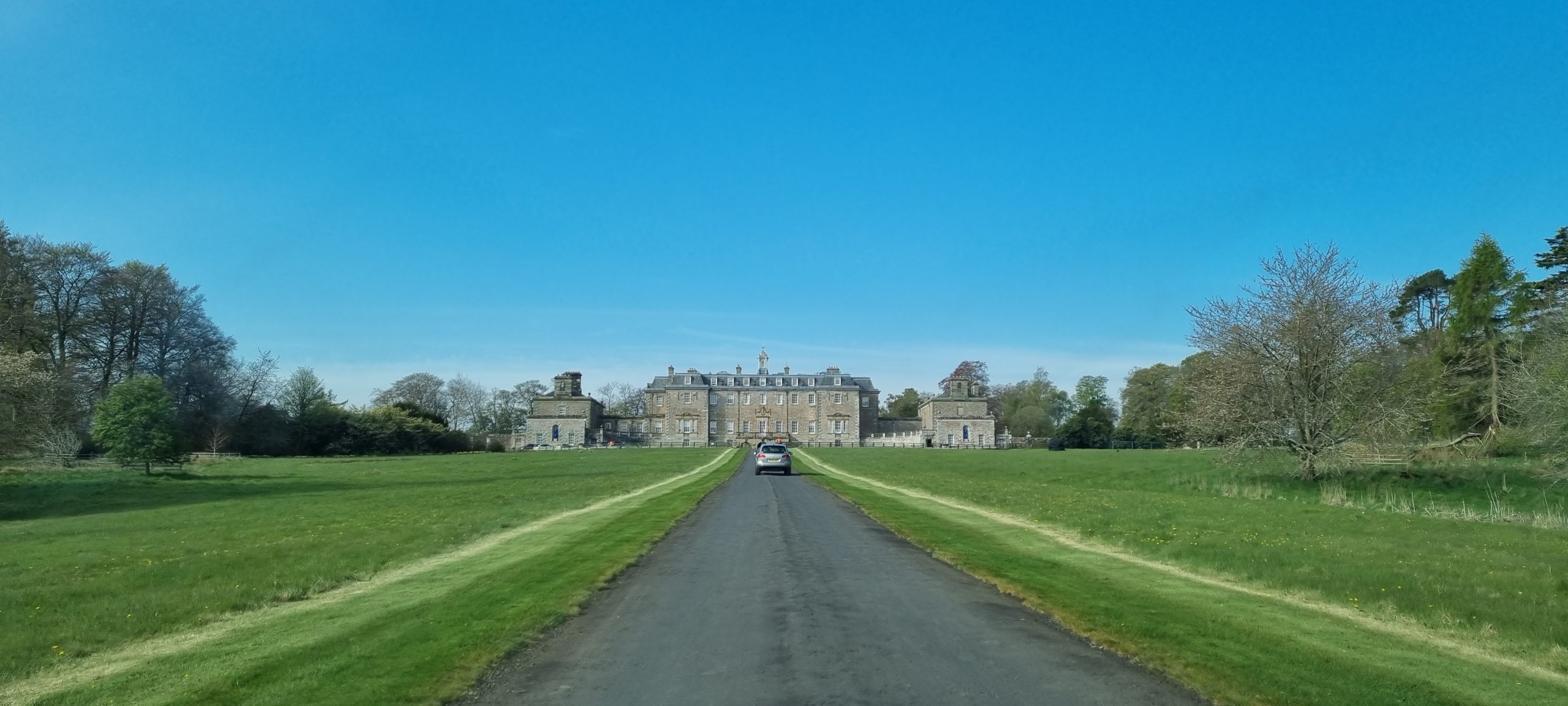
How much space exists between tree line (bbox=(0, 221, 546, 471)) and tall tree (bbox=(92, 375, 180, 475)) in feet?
0.20

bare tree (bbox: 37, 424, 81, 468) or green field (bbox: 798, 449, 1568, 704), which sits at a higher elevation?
bare tree (bbox: 37, 424, 81, 468)

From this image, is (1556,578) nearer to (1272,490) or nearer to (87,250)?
(1272,490)

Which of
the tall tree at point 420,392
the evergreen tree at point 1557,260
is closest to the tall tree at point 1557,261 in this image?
the evergreen tree at point 1557,260

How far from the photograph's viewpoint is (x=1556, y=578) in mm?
12938

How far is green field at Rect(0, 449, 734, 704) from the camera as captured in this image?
777 centimetres

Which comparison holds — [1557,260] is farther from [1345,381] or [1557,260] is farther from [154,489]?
[154,489]

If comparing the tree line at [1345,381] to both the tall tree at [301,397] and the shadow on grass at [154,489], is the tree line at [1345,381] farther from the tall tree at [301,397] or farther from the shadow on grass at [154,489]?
the tall tree at [301,397]

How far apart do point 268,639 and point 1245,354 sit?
39.3 metres

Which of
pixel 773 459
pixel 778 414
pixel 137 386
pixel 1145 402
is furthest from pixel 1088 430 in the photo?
pixel 137 386

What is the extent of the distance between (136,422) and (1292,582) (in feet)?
167

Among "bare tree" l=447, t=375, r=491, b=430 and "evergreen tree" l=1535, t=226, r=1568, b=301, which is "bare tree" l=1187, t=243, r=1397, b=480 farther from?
"bare tree" l=447, t=375, r=491, b=430

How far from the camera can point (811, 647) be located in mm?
8336

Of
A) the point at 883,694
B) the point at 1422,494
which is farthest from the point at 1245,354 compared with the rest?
the point at 883,694

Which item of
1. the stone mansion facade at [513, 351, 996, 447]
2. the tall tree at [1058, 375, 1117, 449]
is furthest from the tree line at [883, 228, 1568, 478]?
the stone mansion facade at [513, 351, 996, 447]
